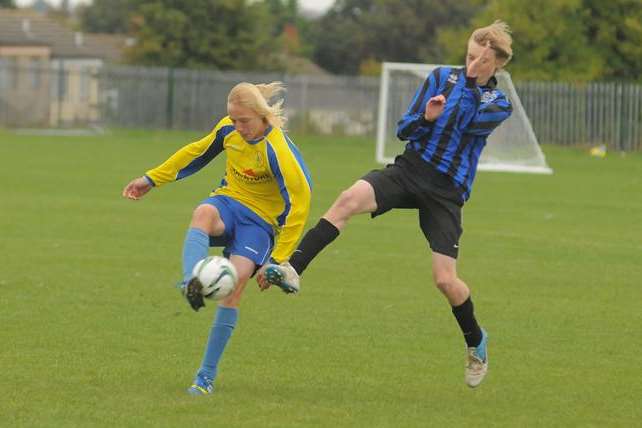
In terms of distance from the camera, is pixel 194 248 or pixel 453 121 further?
pixel 453 121

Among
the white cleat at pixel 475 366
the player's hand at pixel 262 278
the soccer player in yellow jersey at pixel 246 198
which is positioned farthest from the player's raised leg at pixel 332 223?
the white cleat at pixel 475 366

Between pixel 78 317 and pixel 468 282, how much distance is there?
4.06 m

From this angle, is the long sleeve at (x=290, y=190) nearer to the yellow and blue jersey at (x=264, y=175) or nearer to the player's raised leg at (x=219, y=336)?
the yellow and blue jersey at (x=264, y=175)

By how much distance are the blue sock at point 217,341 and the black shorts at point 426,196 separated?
102 cm

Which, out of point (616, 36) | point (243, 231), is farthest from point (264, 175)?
point (616, 36)

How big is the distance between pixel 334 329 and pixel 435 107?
2781 mm

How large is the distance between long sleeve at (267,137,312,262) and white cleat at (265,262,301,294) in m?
0.24

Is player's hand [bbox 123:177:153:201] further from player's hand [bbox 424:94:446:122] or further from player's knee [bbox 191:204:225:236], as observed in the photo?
player's hand [bbox 424:94:446:122]

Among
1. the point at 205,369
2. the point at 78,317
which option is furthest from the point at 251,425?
the point at 78,317

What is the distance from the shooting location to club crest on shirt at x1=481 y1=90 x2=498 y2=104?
25.3ft

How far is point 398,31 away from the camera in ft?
260

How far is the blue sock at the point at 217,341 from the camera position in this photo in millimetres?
7438

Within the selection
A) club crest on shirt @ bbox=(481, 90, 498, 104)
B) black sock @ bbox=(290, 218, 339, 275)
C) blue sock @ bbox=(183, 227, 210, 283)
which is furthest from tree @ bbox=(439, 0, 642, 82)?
blue sock @ bbox=(183, 227, 210, 283)

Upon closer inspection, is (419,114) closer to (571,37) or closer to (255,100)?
(255,100)
